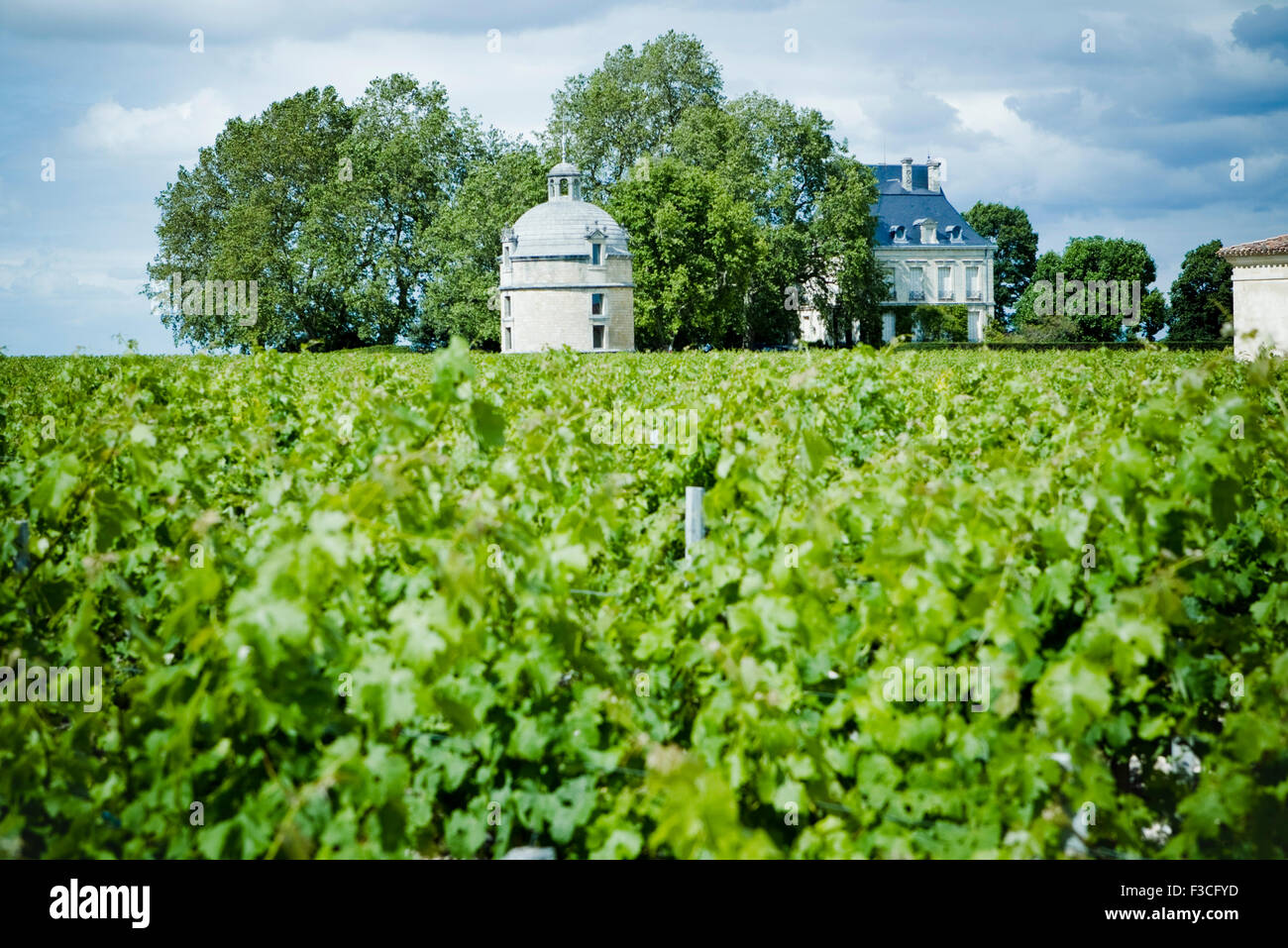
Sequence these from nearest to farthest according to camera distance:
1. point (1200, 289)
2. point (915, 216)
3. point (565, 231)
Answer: point (565, 231), point (1200, 289), point (915, 216)

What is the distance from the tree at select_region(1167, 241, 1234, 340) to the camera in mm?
65312

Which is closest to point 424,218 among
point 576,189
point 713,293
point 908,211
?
point 576,189

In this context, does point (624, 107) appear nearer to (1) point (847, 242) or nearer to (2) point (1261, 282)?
(1) point (847, 242)

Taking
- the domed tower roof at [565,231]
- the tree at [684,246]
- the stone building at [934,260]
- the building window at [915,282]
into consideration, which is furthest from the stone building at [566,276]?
the building window at [915,282]

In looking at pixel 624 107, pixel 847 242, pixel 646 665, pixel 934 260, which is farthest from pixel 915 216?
pixel 646 665

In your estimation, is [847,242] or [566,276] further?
[847,242]

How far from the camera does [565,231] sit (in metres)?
51.4

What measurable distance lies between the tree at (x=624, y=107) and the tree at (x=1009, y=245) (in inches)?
1454

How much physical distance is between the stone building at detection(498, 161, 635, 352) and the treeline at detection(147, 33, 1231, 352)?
1312mm

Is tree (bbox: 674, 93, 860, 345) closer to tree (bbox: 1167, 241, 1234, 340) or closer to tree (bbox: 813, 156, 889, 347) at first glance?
tree (bbox: 813, 156, 889, 347)

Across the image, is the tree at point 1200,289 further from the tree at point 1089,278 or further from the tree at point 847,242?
the tree at point 847,242

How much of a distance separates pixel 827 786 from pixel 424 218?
58.8 meters

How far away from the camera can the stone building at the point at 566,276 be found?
51531mm

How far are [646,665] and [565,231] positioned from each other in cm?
4904
